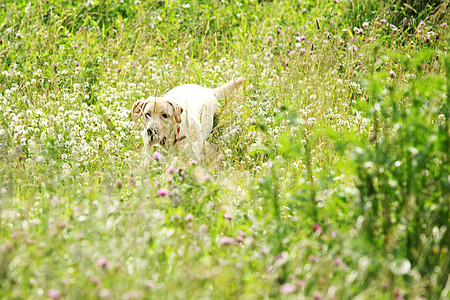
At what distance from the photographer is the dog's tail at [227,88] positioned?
18.6 ft

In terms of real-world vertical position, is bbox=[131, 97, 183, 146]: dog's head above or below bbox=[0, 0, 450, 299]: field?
below

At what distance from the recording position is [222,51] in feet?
22.9

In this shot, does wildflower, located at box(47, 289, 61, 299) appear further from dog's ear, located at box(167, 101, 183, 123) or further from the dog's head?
dog's ear, located at box(167, 101, 183, 123)

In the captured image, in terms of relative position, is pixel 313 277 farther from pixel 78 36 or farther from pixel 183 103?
pixel 78 36

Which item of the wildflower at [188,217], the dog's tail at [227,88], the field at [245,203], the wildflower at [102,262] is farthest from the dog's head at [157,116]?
the wildflower at [102,262]

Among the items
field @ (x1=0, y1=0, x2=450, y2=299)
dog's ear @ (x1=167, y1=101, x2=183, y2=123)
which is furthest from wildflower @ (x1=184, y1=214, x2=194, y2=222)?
dog's ear @ (x1=167, y1=101, x2=183, y2=123)

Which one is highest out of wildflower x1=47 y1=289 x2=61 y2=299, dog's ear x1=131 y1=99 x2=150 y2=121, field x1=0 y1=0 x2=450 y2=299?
wildflower x1=47 y1=289 x2=61 y2=299

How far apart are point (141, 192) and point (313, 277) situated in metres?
1.10

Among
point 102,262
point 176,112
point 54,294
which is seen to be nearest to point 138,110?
point 176,112

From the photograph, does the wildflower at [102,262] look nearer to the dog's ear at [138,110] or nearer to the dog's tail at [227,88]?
the dog's ear at [138,110]

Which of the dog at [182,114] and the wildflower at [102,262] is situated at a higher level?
the wildflower at [102,262]

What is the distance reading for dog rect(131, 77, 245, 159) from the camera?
4.86 metres

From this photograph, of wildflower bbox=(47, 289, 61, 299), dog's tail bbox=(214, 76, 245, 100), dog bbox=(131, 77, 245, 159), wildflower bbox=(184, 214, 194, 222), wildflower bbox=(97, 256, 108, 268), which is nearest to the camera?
wildflower bbox=(47, 289, 61, 299)

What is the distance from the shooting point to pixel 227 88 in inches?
231
